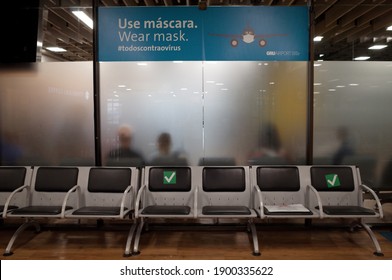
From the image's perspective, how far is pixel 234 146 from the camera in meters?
3.93

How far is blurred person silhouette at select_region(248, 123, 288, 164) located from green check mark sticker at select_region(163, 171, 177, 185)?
1.02 meters

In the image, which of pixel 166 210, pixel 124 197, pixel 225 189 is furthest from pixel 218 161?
pixel 124 197

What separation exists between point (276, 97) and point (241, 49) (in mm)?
757

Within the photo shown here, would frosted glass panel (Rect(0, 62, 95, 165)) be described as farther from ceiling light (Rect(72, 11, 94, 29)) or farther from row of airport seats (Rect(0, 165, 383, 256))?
ceiling light (Rect(72, 11, 94, 29))

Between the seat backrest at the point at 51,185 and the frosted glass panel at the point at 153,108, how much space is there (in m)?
0.59

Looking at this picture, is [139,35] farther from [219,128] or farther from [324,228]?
[324,228]

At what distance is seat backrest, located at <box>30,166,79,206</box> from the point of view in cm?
364

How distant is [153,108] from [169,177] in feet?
3.07

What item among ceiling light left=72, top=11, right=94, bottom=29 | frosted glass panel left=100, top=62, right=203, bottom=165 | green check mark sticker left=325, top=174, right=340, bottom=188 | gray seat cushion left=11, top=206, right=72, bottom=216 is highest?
ceiling light left=72, top=11, right=94, bottom=29

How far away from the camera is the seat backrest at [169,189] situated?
3613 millimetres

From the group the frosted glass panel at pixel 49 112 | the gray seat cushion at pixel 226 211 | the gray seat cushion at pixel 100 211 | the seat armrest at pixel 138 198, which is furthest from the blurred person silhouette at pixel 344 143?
the frosted glass panel at pixel 49 112

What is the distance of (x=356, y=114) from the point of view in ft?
12.7

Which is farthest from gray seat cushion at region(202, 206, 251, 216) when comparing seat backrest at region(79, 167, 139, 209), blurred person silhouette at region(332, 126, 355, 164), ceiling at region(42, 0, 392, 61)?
ceiling at region(42, 0, 392, 61)

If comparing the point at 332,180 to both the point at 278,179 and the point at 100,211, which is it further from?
the point at 100,211
